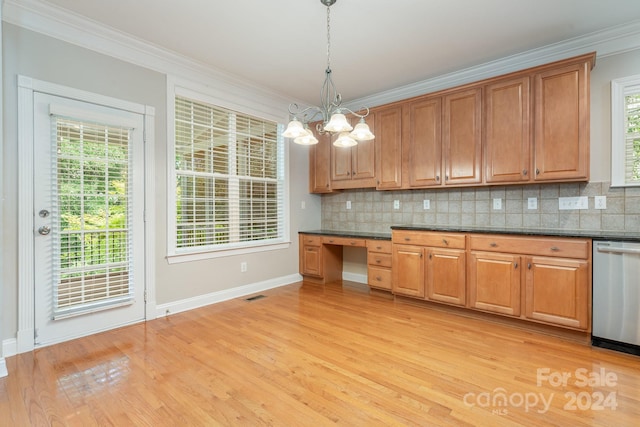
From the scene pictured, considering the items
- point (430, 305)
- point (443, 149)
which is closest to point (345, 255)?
point (430, 305)

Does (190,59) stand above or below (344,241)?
above

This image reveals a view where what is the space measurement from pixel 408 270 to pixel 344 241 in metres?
1.00

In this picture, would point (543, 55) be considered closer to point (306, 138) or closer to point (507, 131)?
point (507, 131)

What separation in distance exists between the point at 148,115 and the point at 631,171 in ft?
14.9

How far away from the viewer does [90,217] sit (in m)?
2.76

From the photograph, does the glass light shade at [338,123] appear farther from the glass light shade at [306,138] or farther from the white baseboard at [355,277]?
the white baseboard at [355,277]

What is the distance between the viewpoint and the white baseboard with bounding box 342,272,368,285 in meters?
4.68

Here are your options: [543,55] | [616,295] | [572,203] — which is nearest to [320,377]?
[616,295]

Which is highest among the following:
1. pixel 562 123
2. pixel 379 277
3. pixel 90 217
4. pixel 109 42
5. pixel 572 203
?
pixel 109 42

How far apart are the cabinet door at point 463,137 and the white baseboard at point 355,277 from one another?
6.21 feet

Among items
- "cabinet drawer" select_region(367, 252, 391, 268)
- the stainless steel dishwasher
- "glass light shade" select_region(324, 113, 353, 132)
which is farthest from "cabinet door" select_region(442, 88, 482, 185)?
"glass light shade" select_region(324, 113, 353, 132)

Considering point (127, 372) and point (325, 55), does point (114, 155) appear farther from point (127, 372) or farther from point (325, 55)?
point (325, 55)

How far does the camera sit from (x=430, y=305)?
3520 mm

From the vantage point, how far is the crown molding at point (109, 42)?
2445 mm
